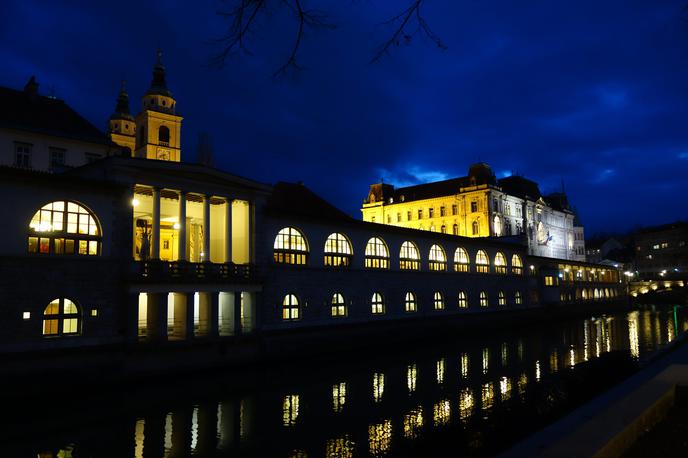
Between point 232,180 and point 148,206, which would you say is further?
point 148,206

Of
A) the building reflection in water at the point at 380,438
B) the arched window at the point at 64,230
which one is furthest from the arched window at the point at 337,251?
the building reflection in water at the point at 380,438

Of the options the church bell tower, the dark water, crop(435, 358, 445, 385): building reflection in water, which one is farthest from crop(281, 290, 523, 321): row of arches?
the church bell tower

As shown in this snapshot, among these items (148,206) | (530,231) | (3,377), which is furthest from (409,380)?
(530,231)

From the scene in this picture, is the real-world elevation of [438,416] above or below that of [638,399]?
below

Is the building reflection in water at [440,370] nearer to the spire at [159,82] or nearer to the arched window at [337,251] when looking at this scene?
the arched window at [337,251]

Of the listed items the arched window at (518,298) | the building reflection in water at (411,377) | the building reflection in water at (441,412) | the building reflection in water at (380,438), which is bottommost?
the building reflection in water at (411,377)

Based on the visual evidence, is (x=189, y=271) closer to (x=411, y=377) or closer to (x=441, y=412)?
(x=411, y=377)

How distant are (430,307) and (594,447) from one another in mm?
39454

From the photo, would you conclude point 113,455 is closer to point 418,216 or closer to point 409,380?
point 409,380

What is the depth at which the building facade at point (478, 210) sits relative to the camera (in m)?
93.7

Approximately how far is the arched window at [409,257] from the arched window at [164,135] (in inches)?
1480

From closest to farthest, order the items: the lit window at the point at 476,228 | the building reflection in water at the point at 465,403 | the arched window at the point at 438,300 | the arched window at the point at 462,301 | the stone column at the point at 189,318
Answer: the building reflection in water at the point at 465,403, the stone column at the point at 189,318, the arched window at the point at 438,300, the arched window at the point at 462,301, the lit window at the point at 476,228

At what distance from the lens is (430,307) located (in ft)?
159

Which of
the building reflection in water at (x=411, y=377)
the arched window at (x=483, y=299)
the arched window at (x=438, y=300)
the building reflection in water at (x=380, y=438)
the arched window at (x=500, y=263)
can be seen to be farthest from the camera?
the arched window at (x=500, y=263)
